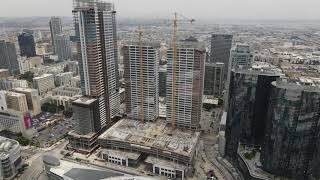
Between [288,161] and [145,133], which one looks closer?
[288,161]

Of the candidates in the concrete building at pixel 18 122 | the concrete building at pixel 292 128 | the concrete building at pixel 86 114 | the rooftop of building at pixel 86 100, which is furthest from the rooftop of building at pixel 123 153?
the concrete building at pixel 292 128

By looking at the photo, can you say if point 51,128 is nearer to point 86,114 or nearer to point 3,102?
point 3,102

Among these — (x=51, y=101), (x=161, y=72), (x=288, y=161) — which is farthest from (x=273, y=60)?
(x=51, y=101)

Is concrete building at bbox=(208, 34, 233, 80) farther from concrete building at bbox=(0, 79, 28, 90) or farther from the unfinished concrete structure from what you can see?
concrete building at bbox=(0, 79, 28, 90)

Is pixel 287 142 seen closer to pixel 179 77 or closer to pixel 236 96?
pixel 236 96

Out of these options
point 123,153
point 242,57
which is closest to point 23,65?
point 123,153

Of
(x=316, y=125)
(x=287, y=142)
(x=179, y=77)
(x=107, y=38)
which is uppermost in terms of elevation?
(x=107, y=38)

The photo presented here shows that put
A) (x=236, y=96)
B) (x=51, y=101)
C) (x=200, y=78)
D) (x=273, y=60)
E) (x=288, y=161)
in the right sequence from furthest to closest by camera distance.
→ (x=273, y=60)
(x=51, y=101)
(x=200, y=78)
(x=236, y=96)
(x=288, y=161)

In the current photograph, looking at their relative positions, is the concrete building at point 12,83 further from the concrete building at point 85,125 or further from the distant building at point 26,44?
the distant building at point 26,44
